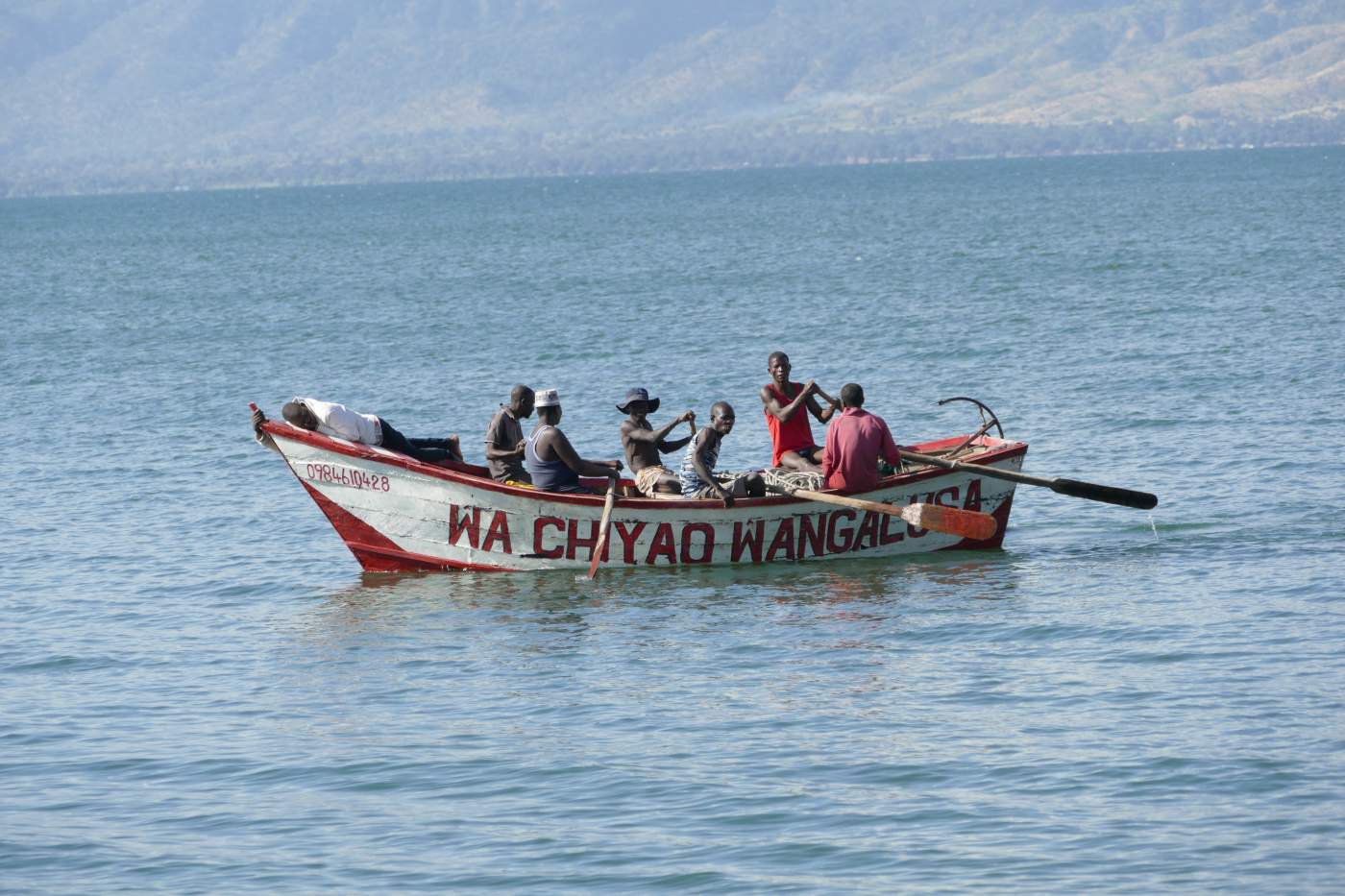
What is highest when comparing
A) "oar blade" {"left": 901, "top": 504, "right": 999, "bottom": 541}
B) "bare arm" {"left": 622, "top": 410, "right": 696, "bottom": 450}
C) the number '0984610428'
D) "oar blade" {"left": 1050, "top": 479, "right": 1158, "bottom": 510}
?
"bare arm" {"left": 622, "top": 410, "right": 696, "bottom": 450}

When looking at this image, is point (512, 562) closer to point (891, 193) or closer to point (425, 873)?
point (425, 873)

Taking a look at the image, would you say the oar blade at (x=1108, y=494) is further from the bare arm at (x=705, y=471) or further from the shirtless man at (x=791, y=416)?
the bare arm at (x=705, y=471)

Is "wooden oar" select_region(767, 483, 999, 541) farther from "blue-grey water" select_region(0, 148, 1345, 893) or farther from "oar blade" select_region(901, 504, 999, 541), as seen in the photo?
"blue-grey water" select_region(0, 148, 1345, 893)

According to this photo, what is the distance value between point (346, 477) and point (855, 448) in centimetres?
496

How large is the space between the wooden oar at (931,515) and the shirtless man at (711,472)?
1.09 ft

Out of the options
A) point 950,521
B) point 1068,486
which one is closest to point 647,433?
point 950,521

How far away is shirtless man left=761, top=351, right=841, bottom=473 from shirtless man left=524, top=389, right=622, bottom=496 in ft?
5.98

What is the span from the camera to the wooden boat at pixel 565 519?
733 inches

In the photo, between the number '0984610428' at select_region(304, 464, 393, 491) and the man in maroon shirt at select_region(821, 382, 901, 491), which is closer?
the man in maroon shirt at select_region(821, 382, 901, 491)

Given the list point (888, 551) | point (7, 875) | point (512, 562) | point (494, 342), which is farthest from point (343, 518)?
point (494, 342)

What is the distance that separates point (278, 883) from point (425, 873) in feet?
2.88

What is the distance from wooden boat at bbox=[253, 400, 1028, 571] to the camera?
18.6 m

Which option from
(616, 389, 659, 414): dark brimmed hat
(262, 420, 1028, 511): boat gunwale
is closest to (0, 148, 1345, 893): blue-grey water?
(262, 420, 1028, 511): boat gunwale

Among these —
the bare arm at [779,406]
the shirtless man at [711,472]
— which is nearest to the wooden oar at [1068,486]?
the bare arm at [779,406]
